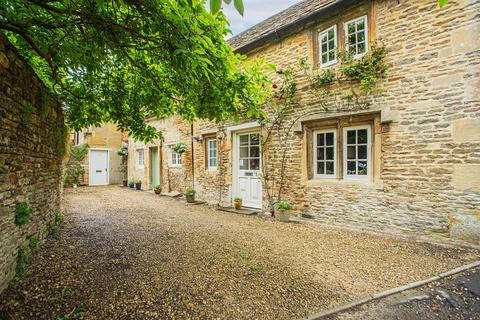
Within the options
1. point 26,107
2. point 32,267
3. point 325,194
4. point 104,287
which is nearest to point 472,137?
point 325,194

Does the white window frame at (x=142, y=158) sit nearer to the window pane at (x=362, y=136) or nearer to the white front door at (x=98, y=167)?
the white front door at (x=98, y=167)

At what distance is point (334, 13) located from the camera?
5645mm

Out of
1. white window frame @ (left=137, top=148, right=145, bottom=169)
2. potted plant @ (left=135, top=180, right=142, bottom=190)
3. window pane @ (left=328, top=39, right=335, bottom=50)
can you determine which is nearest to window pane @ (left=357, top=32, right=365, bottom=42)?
window pane @ (left=328, top=39, right=335, bottom=50)

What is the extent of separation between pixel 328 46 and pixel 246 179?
14.6 ft

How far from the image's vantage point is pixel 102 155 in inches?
612

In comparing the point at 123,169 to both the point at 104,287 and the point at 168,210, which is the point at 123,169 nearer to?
the point at 168,210

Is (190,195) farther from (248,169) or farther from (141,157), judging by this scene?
(141,157)

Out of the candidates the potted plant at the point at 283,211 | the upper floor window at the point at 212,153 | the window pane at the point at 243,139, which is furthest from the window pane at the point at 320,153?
the upper floor window at the point at 212,153

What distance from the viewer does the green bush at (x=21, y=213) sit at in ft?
9.48

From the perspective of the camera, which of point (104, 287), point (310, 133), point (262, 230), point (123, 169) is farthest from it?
point (123, 169)

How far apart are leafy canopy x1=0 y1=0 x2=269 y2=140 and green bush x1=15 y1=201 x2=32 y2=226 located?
1.75 m

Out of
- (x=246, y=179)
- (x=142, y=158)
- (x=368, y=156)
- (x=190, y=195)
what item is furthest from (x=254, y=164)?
(x=142, y=158)

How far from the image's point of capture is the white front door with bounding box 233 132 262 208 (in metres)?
7.44

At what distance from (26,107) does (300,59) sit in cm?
577
